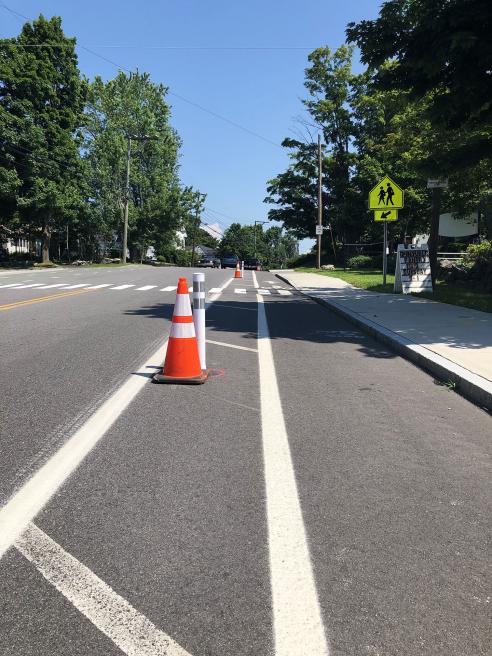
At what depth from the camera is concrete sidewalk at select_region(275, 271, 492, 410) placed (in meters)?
6.20

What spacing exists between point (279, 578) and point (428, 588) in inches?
25.9

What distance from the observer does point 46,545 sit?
9.19 feet

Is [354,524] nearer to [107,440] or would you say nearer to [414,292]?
[107,440]

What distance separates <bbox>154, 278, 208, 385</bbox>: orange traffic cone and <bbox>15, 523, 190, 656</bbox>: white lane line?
3277mm

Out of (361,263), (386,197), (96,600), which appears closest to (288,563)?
(96,600)

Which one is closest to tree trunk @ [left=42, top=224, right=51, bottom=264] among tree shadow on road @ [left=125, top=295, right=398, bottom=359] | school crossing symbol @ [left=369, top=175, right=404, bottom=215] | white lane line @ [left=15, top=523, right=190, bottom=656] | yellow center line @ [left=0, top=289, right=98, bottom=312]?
yellow center line @ [left=0, top=289, right=98, bottom=312]

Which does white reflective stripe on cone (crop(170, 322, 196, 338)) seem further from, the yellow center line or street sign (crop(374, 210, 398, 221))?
street sign (crop(374, 210, 398, 221))

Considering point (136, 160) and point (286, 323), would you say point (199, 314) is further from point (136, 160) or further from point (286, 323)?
point (136, 160)

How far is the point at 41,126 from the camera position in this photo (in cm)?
4231

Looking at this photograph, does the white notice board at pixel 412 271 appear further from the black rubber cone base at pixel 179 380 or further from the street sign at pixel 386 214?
the black rubber cone base at pixel 179 380

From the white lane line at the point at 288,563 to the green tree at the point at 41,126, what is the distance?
40.1m

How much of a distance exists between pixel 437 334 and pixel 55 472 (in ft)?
22.5

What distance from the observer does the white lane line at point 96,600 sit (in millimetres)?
2131

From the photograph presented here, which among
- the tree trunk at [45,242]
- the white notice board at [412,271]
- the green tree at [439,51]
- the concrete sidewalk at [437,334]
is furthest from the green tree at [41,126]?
the green tree at [439,51]
